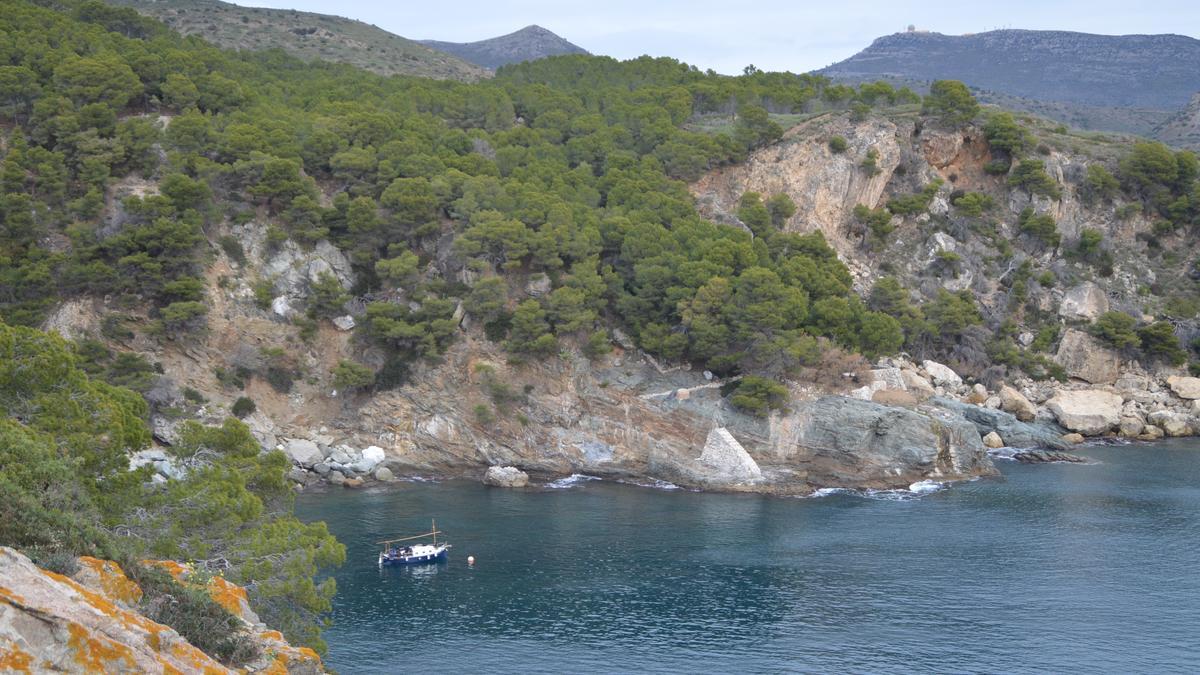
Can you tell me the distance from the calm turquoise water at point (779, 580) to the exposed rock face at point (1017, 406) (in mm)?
12272

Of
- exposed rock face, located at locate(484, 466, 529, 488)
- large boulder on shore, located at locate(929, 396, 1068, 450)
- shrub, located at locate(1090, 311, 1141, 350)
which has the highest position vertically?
shrub, located at locate(1090, 311, 1141, 350)

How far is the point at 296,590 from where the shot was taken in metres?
26.2

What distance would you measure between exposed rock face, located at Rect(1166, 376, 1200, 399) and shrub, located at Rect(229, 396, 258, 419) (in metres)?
60.7

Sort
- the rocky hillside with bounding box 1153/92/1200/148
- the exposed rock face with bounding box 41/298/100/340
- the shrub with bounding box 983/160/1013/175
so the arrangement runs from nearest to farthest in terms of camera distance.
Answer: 1. the exposed rock face with bounding box 41/298/100/340
2. the shrub with bounding box 983/160/1013/175
3. the rocky hillside with bounding box 1153/92/1200/148

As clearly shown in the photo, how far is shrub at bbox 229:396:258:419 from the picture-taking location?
197 feet

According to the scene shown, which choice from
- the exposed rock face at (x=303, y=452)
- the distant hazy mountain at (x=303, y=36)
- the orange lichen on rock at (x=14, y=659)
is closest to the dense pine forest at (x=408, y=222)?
the exposed rock face at (x=303, y=452)

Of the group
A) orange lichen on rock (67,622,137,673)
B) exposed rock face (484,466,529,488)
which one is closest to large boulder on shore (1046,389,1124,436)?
exposed rock face (484,466,529,488)

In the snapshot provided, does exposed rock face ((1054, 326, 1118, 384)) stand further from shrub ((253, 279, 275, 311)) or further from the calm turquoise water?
shrub ((253, 279, 275, 311))

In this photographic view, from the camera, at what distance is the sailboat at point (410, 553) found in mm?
44656

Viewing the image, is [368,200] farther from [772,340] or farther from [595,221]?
[772,340]

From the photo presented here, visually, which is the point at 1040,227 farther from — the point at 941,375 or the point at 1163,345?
the point at 941,375

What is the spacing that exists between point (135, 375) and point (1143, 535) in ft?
162

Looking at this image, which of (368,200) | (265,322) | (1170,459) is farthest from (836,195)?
(265,322)

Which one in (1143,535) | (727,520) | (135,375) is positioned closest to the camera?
(1143,535)
